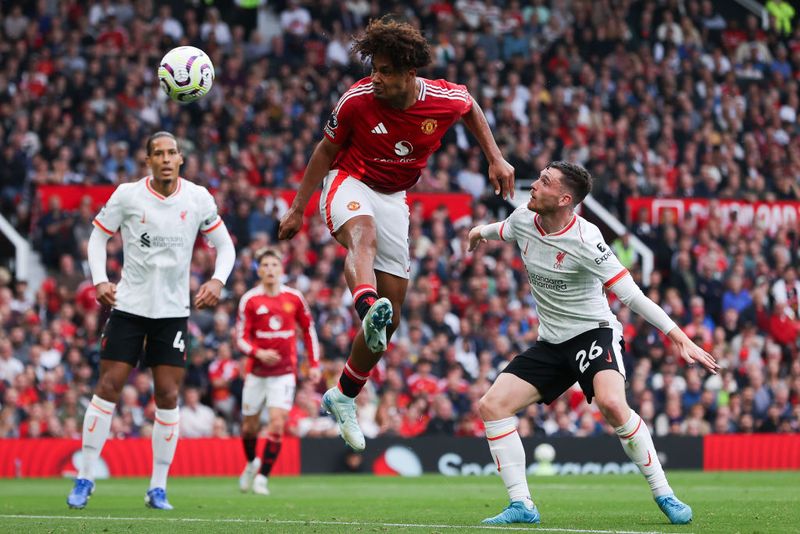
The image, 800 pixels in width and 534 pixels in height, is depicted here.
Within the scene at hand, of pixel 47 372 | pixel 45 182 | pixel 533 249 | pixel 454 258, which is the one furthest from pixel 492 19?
pixel 533 249

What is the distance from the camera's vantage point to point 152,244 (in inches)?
421

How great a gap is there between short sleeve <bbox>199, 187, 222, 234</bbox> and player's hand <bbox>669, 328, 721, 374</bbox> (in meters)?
4.15

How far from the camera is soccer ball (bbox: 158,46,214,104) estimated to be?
33.4 feet

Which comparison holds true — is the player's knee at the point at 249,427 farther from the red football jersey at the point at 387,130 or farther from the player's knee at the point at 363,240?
the player's knee at the point at 363,240

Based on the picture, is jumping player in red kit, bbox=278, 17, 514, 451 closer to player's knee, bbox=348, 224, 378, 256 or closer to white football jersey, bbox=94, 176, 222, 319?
player's knee, bbox=348, 224, 378, 256

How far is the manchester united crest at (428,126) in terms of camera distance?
29.9ft

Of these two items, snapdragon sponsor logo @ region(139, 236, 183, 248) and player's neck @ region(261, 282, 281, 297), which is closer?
snapdragon sponsor logo @ region(139, 236, 183, 248)

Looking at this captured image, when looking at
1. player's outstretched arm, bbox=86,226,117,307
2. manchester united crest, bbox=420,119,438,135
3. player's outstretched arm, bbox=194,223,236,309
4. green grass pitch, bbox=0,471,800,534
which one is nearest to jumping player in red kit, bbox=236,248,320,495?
green grass pitch, bbox=0,471,800,534

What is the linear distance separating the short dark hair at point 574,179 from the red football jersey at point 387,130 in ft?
2.67

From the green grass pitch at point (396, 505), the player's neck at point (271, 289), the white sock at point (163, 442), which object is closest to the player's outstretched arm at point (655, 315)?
the green grass pitch at point (396, 505)

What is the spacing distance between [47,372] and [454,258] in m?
6.90

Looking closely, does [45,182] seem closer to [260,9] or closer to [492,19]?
[260,9]

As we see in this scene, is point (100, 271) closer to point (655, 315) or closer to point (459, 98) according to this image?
point (459, 98)

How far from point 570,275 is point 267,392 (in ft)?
20.8
